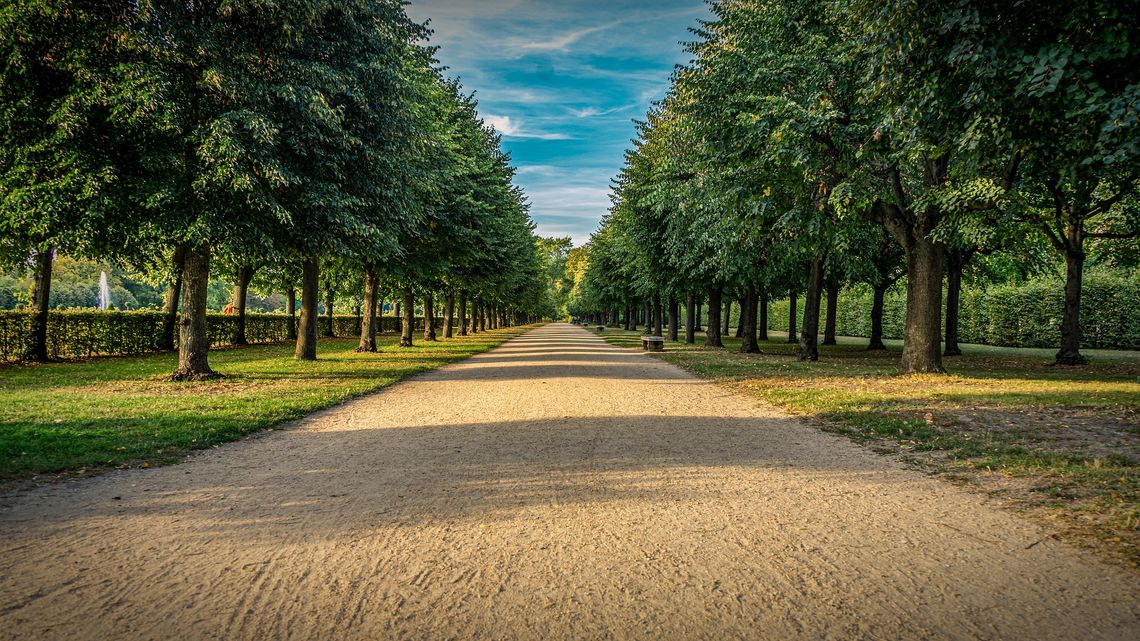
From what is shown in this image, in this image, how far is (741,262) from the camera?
59.0ft

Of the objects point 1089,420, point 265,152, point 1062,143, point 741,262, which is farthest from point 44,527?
point 741,262

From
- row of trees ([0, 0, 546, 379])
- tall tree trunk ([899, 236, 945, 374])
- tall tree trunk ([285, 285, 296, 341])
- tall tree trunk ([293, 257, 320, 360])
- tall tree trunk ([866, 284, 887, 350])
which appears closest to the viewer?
row of trees ([0, 0, 546, 379])

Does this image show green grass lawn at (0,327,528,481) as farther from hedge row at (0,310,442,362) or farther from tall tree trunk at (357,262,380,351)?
tall tree trunk at (357,262,380,351)

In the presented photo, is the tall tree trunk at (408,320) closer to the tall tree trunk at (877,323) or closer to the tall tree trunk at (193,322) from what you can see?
the tall tree trunk at (193,322)

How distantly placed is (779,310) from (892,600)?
57.5 m

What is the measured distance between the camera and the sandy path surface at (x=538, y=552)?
2.83 meters

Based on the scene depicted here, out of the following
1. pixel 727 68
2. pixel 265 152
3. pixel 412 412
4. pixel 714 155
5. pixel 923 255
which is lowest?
pixel 412 412

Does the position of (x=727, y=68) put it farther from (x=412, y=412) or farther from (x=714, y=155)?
(x=412, y=412)

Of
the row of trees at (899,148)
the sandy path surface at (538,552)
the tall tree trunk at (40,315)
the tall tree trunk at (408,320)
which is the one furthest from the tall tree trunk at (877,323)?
the tall tree trunk at (40,315)

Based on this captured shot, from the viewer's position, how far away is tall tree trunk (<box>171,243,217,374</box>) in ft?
39.8

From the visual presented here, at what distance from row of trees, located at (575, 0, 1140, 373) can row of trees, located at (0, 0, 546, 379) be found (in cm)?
766

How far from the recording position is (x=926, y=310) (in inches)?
527

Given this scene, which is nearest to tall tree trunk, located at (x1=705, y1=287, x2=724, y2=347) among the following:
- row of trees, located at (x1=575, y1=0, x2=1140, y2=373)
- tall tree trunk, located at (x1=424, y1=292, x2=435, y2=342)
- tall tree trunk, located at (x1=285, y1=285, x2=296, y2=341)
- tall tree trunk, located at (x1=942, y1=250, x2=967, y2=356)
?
row of trees, located at (x1=575, y1=0, x2=1140, y2=373)

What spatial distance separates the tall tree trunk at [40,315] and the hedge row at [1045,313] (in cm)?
3090
